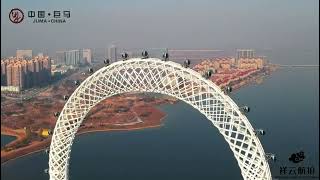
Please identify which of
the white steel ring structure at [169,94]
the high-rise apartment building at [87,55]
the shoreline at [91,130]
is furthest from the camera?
the shoreline at [91,130]

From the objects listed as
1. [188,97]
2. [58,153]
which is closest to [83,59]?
[58,153]

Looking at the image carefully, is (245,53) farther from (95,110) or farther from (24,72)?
(24,72)

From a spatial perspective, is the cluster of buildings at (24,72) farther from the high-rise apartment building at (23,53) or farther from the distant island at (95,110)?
the distant island at (95,110)

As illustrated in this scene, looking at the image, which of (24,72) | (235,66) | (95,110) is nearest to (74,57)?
(24,72)

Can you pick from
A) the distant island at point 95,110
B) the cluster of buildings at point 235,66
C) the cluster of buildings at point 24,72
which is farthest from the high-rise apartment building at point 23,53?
the cluster of buildings at point 235,66

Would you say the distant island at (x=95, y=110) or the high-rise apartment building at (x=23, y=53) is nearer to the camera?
the high-rise apartment building at (x=23, y=53)

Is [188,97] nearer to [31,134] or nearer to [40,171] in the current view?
[40,171]
